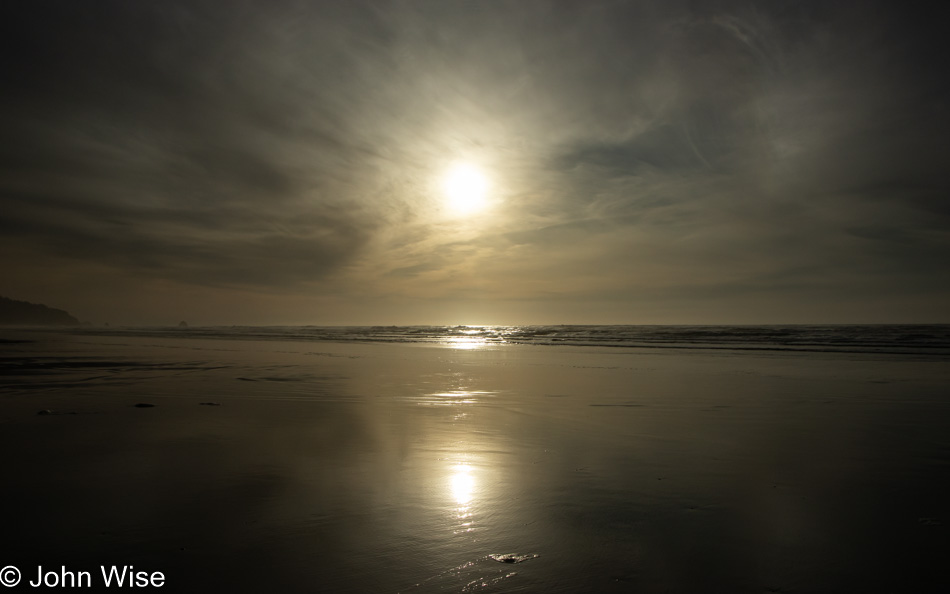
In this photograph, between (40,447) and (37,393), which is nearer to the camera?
(40,447)

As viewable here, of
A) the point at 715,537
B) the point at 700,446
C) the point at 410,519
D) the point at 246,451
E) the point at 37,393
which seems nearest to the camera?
the point at 715,537

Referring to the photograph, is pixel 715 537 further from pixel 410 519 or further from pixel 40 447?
pixel 40 447

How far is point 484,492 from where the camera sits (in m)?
4.34

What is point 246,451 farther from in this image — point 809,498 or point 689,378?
point 689,378

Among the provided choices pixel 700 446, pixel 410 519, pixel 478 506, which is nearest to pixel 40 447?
pixel 410 519

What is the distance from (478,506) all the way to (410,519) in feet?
1.99

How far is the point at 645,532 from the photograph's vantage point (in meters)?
3.50

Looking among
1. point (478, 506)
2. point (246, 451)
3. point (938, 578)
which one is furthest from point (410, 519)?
point (938, 578)

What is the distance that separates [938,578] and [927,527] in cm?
89

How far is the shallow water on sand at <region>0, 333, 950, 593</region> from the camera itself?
9.86 feet

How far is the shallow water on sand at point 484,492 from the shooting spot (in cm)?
301

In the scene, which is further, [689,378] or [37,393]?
[689,378]

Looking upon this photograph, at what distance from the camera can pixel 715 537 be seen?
3.44 meters

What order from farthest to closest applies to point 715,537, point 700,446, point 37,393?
A: point 37,393, point 700,446, point 715,537
